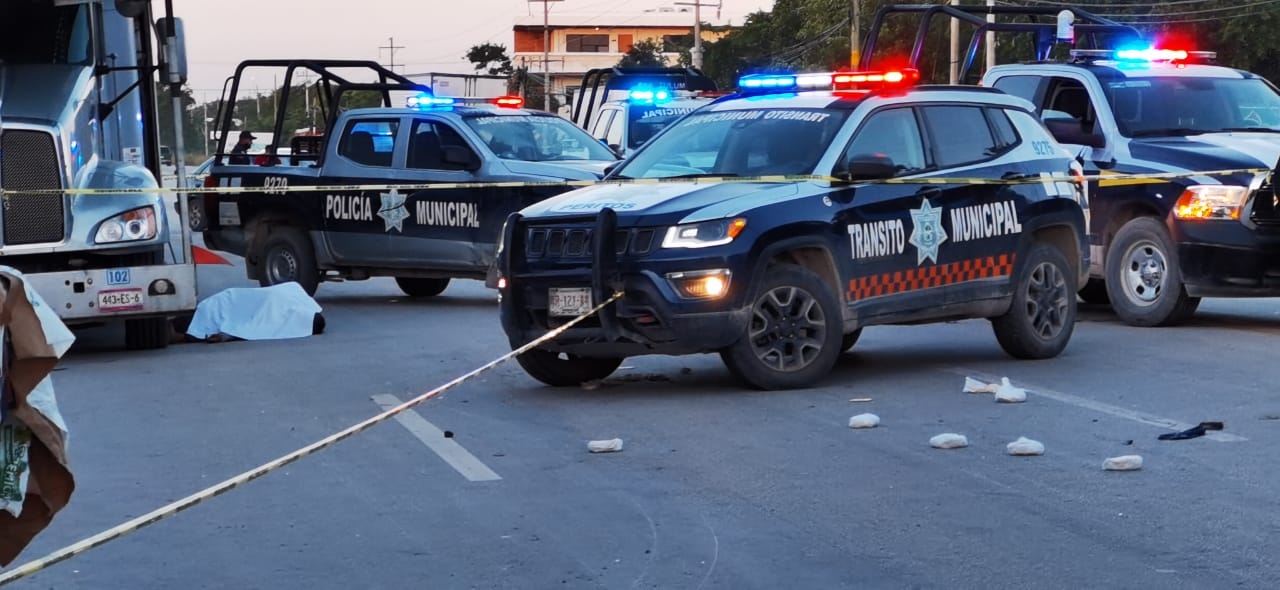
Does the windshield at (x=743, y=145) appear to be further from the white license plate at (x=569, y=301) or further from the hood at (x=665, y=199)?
the white license plate at (x=569, y=301)

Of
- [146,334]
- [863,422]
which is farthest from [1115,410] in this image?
[146,334]

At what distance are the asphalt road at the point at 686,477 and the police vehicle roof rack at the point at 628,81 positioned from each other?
14.7m

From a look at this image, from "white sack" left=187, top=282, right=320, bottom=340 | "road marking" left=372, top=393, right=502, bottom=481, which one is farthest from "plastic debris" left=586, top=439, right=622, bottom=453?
"white sack" left=187, top=282, right=320, bottom=340

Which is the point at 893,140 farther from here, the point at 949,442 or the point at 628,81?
the point at 628,81

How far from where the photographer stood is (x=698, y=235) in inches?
393

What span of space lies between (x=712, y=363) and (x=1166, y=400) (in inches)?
121

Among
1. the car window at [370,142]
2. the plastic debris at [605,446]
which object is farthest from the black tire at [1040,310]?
the car window at [370,142]

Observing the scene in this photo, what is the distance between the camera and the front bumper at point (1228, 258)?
506 inches

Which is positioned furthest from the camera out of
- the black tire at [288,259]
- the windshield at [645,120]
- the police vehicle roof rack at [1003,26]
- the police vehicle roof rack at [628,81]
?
the police vehicle roof rack at [628,81]

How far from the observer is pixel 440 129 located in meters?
16.5

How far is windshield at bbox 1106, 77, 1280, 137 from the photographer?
14297 millimetres

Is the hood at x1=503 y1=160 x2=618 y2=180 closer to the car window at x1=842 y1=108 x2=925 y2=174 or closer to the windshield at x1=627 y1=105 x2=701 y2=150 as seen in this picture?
the car window at x1=842 y1=108 x2=925 y2=174

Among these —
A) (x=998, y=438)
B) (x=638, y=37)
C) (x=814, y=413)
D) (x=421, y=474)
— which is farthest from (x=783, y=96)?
(x=638, y=37)

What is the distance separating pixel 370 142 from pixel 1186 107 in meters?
7.30
